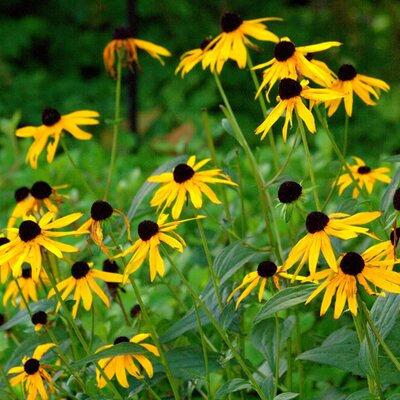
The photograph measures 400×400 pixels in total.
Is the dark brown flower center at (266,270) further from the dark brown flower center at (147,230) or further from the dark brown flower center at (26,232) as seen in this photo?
the dark brown flower center at (26,232)

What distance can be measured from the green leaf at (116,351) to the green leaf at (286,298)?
0.20 meters

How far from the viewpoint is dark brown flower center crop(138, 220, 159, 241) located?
1155 millimetres

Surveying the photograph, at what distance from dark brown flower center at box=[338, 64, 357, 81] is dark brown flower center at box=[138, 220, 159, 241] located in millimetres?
456

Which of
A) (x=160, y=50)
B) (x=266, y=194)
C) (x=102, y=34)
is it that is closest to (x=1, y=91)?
(x=102, y=34)

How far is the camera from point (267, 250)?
4.59 ft

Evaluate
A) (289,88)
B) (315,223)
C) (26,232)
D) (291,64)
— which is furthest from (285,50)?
A: (26,232)

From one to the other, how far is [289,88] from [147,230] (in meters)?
0.27

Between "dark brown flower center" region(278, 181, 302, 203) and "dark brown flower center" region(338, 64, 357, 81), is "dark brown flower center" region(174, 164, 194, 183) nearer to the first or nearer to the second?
"dark brown flower center" region(278, 181, 302, 203)

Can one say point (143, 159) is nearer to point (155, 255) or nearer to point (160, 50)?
point (160, 50)

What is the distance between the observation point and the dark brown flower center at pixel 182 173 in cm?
126

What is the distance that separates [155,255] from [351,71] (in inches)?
19.3

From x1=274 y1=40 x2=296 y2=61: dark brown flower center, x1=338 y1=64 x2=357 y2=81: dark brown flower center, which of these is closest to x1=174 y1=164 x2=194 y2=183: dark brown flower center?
x1=274 y1=40 x2=296 y2=61: dark brown flower center

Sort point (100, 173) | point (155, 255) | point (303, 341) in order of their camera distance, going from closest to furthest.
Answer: point (155, 255) < point (303, 341) < point (100, 173)

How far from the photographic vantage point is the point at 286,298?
1.09m
